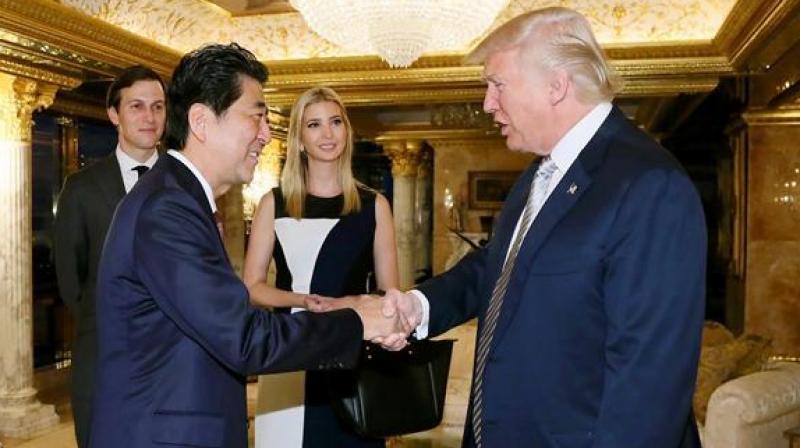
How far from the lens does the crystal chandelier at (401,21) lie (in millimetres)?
4332

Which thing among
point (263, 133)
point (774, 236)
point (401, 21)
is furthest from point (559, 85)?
point (774, 236)

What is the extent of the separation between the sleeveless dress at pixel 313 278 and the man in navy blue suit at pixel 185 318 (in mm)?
843

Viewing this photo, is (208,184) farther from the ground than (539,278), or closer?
farther from the ground

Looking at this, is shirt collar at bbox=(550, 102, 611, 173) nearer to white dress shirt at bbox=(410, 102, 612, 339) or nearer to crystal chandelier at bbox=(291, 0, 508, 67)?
white dress shirt at bbox=(410, 102, 612, 339)

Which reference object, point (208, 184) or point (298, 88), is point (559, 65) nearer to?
point (208, 184)

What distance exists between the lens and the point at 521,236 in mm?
1784

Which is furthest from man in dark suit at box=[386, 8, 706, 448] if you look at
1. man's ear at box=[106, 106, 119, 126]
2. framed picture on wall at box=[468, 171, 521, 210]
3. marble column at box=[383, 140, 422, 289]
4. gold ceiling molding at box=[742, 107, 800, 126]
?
marble column at box=[383, 140, 422, 289]

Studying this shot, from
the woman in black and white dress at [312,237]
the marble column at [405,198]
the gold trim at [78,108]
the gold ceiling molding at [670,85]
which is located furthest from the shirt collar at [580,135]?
the marble column at [405,198]

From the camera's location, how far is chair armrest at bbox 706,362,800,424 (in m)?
3.36

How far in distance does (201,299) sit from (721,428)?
278 cm

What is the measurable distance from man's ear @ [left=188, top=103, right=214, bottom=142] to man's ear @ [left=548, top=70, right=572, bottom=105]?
792 mm

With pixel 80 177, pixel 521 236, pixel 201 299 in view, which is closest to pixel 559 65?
pixel 521 236

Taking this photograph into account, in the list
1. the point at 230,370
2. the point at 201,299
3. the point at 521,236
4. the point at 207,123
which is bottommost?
the point at 230,370

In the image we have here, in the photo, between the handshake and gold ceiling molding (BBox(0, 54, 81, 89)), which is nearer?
the handshake
